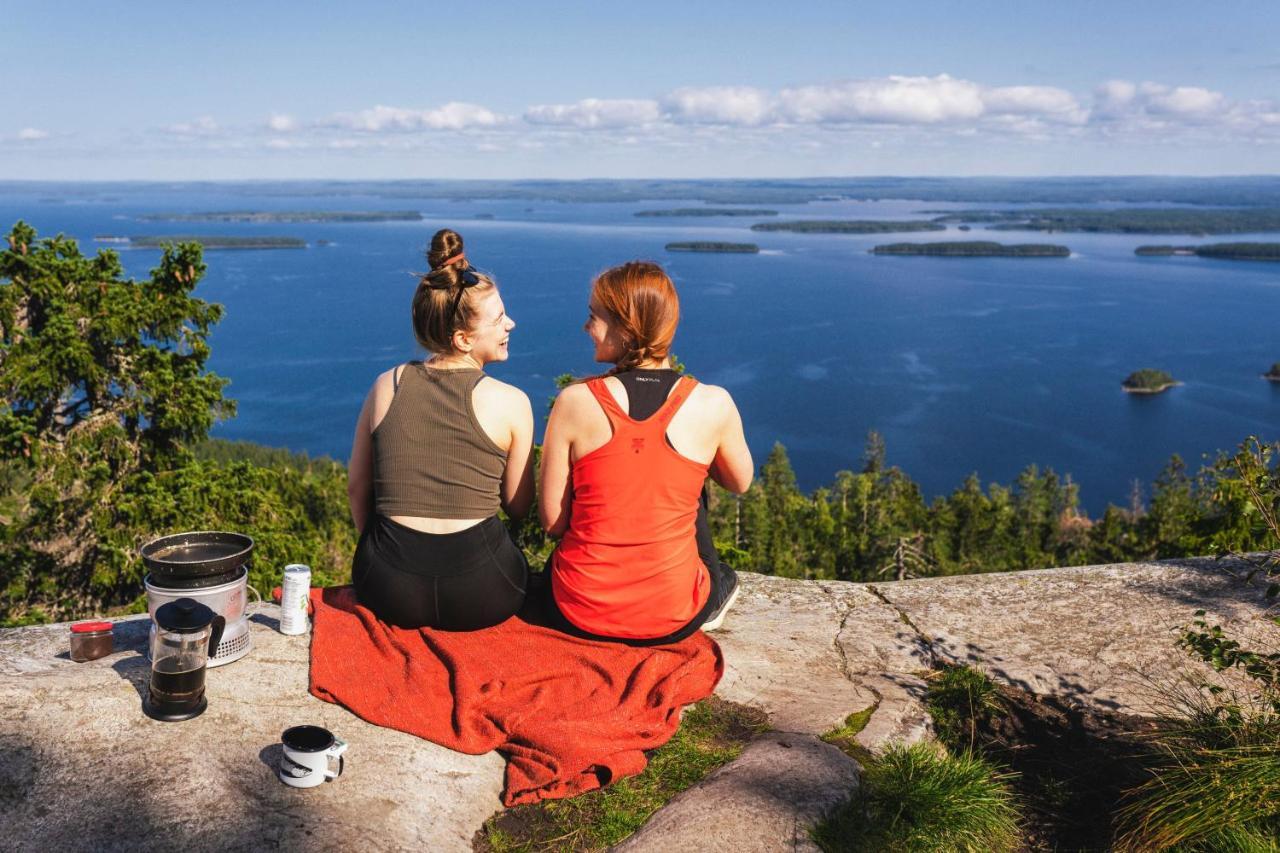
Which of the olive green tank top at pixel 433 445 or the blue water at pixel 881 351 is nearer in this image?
the olive green tank top at pixel 433 445

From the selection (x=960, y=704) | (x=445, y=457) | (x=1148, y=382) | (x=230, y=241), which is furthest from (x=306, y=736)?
(x=230, y=241)

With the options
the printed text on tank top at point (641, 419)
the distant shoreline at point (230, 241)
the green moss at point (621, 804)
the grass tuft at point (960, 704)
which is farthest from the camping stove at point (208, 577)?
the distant shoreline at point (230, 241)

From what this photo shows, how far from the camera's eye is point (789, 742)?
3365mm

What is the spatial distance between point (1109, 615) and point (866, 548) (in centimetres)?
3603

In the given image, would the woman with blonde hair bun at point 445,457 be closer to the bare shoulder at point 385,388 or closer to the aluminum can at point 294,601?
the bare shoulder at point 385,388

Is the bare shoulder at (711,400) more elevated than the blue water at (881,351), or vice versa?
the bare shoulder at (711,400)

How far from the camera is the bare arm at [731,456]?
3.51m

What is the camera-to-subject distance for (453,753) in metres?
3.22

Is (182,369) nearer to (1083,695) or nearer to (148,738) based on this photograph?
(148,738)

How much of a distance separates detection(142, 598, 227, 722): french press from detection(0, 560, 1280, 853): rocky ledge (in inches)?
2.3

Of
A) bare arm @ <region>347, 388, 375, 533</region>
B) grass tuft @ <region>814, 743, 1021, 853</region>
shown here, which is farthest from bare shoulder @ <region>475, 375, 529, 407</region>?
grass tuft @ <region>814, 743, 1021, 853</region>

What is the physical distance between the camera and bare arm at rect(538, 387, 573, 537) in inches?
134

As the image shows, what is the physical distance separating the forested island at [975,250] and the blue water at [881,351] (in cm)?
1858

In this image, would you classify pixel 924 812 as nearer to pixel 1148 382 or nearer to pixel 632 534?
pixel 632 534
